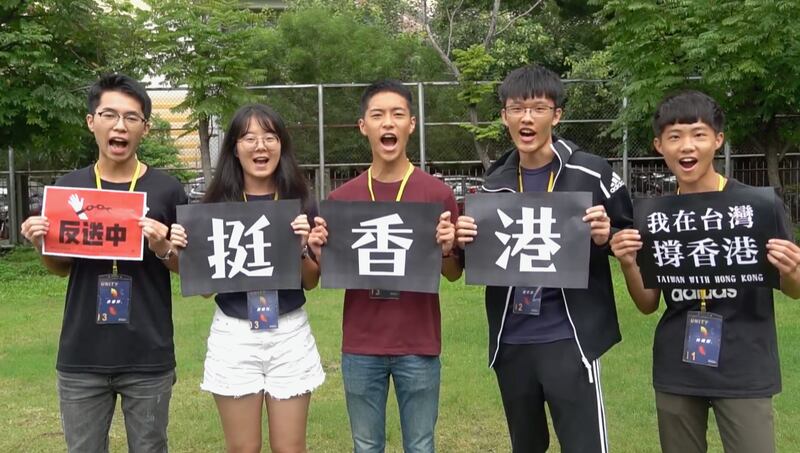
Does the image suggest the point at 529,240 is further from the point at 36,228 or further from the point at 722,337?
the point at 36,228

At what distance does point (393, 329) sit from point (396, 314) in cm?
7

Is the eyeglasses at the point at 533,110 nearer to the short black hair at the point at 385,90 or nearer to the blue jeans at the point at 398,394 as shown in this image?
the short black hair at the point at 385,90

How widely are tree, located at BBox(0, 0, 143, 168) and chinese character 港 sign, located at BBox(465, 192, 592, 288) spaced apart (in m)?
10.5

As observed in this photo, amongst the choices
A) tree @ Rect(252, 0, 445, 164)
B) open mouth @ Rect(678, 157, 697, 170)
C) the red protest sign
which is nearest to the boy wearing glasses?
open mouth @ Rect(678, 157, 697, 170)

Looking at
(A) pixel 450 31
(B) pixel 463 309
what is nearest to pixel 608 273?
(B) pixel 463 309

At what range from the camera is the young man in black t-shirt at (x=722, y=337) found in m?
3.31

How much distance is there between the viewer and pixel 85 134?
45.8 ft

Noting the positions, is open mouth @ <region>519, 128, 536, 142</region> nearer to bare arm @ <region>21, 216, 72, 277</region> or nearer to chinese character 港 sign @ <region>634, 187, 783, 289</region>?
chinese character 港 sign @ <region>634, 187, 783, 289</region>

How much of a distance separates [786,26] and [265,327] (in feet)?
33.6

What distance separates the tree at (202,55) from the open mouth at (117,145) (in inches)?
387

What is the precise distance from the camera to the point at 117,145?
364 cm

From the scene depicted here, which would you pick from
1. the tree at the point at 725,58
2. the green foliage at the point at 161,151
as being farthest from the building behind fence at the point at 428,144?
the tree at the point at 725,58

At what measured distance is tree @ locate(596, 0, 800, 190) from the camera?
Result: 11.5 m

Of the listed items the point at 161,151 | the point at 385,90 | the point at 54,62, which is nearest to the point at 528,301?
A: the point at 385,90
